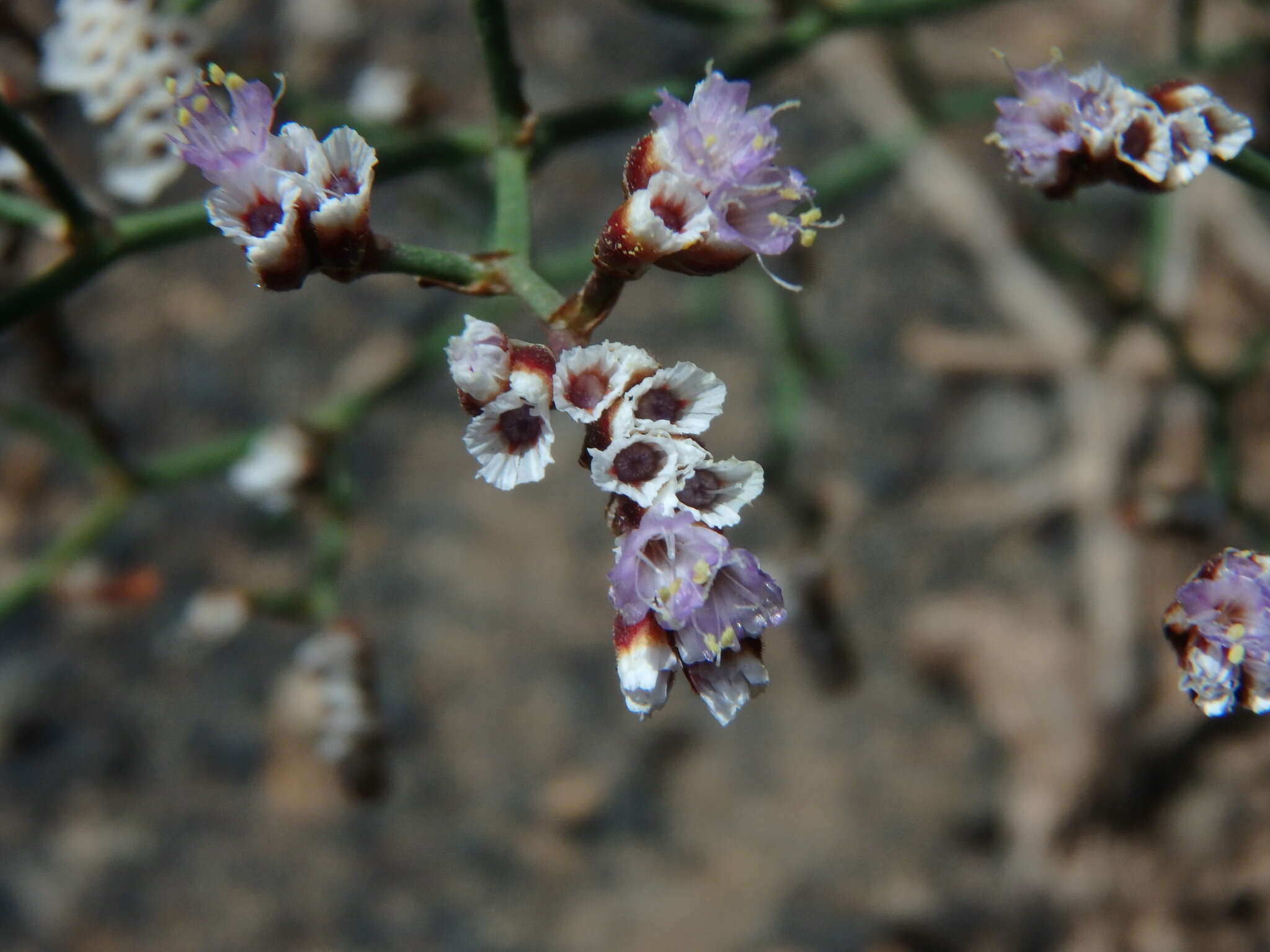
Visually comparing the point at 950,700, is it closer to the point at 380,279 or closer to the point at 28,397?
the point at 380,279

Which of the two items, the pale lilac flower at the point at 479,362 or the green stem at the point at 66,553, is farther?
the green stem at the point at 66,553

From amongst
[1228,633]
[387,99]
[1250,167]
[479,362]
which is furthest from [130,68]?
[1228,633]

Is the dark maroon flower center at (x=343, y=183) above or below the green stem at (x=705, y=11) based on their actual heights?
above

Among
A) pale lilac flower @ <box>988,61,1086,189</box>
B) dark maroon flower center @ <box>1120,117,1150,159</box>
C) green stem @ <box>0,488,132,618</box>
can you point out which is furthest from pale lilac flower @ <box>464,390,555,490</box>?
green stem @ <box>0,488,132,618</box>

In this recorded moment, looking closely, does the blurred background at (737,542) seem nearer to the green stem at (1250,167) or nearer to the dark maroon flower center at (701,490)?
the green stem at (1250,167)

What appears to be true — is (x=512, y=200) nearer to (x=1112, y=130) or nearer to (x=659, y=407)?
(x=659, y=407)

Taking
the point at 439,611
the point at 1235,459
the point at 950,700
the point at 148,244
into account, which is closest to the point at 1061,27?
the point at 1235,459

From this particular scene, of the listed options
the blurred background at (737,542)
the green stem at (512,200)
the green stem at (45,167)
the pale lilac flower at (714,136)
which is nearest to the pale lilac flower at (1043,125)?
the pale lilac flower at (714,136)
